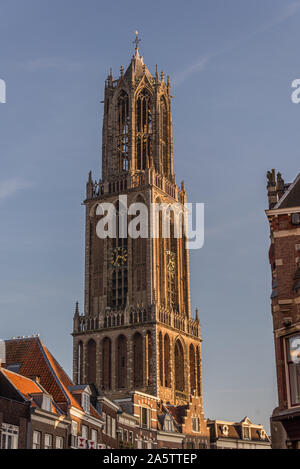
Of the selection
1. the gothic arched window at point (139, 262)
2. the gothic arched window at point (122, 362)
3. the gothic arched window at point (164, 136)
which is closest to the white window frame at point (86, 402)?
the gothic arched window at point (122, 362)

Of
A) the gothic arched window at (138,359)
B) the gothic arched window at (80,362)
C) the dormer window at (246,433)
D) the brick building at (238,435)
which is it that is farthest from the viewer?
the gothic arched window at (80,362)

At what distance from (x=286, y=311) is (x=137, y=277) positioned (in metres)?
67.6

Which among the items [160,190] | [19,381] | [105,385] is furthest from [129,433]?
[160,190]

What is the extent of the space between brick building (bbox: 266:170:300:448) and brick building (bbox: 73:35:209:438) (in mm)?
56083

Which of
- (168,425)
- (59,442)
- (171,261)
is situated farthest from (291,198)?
(171,261)

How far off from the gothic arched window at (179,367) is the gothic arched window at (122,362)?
6.33 metres

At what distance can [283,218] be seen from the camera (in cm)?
3509

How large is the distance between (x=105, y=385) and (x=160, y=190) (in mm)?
24804

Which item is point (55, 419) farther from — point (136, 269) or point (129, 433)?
point (136, 269)

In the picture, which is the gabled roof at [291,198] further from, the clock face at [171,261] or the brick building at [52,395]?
the clock face at [171,261]

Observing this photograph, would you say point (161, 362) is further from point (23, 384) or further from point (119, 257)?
point (23, 384)

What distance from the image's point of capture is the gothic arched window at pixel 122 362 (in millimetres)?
95875

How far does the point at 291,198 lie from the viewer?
35.9m

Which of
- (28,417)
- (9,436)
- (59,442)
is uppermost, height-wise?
(28,417)
